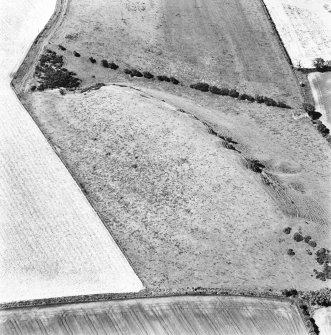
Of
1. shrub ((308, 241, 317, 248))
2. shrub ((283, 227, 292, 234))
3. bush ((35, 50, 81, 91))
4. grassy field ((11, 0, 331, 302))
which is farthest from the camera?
bush ((35, 50, 81, 91))

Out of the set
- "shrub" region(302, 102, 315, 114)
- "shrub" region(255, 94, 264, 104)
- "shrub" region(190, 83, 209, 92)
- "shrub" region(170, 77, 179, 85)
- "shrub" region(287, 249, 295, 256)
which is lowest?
"shrub" region(302, 102, 315, 114)

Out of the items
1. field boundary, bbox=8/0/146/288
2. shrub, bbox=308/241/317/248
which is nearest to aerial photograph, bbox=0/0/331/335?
field boundary, bbox=8/0/146/288

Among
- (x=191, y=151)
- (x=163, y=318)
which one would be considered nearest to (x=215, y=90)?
(x=191, y=151)

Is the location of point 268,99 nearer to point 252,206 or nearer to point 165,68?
point 165,68

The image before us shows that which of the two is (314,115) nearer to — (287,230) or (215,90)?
(215,90)

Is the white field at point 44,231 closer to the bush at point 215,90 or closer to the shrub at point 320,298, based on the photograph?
the shrub at point 320,298

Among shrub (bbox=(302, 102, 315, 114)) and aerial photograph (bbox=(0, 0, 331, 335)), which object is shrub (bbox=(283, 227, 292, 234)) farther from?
shrub (bbox=(302, 102, 315, 114))
